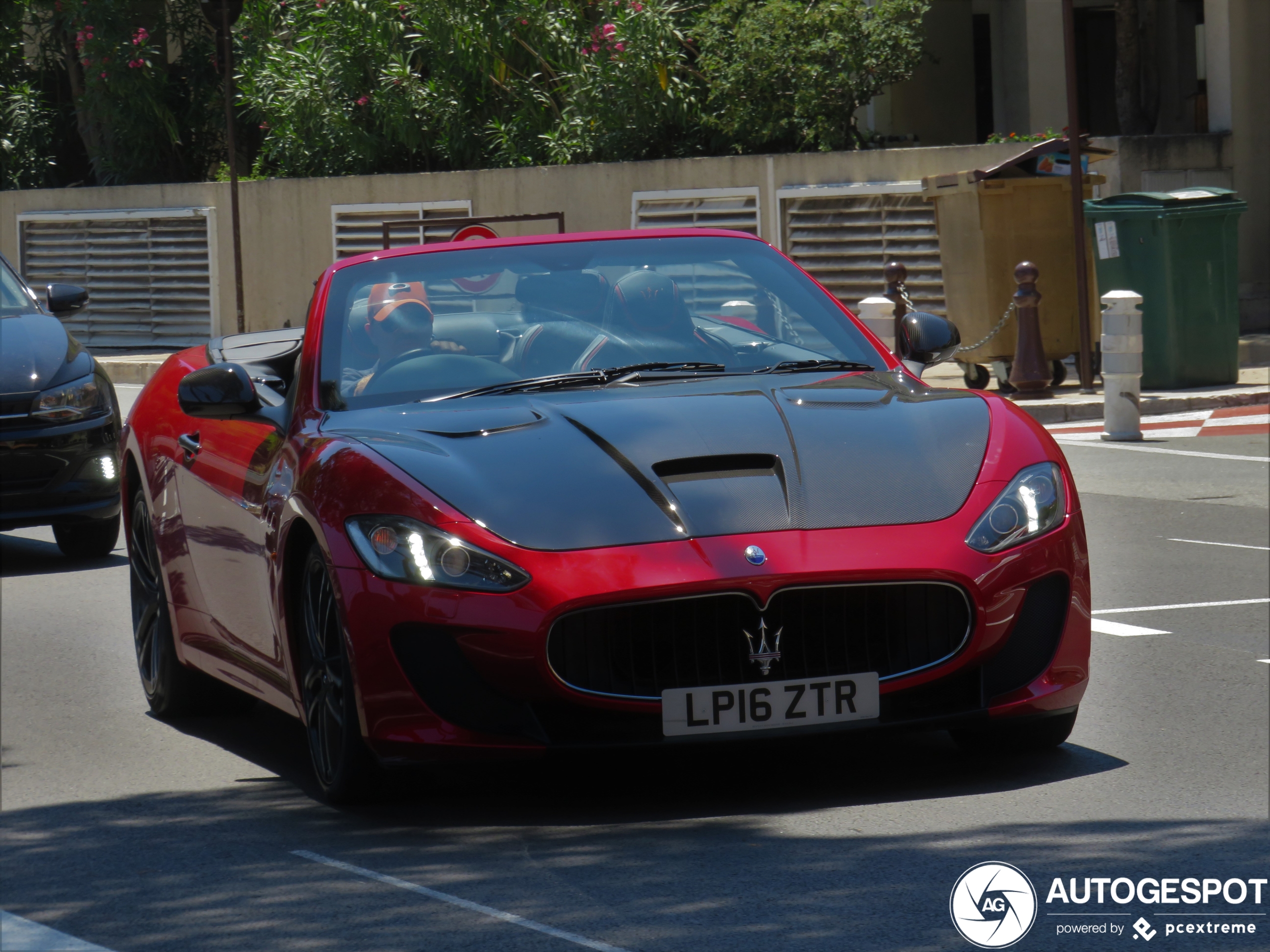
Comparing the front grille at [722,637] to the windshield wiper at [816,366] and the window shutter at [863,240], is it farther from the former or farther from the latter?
the window shutter at [863,240]

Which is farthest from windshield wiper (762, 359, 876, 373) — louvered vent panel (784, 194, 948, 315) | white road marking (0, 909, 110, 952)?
louvered vent panel (784, 194, 948, 315)

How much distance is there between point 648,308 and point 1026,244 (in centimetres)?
1141

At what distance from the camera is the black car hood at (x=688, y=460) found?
456 cm

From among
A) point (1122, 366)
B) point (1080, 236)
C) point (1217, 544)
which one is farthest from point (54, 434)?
point (1080, 236)

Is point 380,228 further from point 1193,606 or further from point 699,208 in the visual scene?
point 1193,606

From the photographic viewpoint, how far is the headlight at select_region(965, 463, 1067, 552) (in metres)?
4.68

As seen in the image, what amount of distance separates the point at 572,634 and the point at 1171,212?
40.3ft

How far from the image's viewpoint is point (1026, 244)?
16.7 meters

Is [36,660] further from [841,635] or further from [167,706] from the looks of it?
[841,635]

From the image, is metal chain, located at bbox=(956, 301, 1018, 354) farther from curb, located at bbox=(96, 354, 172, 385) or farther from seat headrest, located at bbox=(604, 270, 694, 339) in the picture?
curb, located at bbox=(96, 354, 172, 385)

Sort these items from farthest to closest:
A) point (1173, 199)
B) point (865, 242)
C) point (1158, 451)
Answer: point (865, 242) < point (1173, 199) < point (1158, 451)

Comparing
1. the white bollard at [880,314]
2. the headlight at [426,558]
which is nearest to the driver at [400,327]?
the headlight at [426,558]

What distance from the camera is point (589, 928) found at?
390 cm

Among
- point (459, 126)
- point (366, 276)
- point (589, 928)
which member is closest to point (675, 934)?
point (589, 928)
